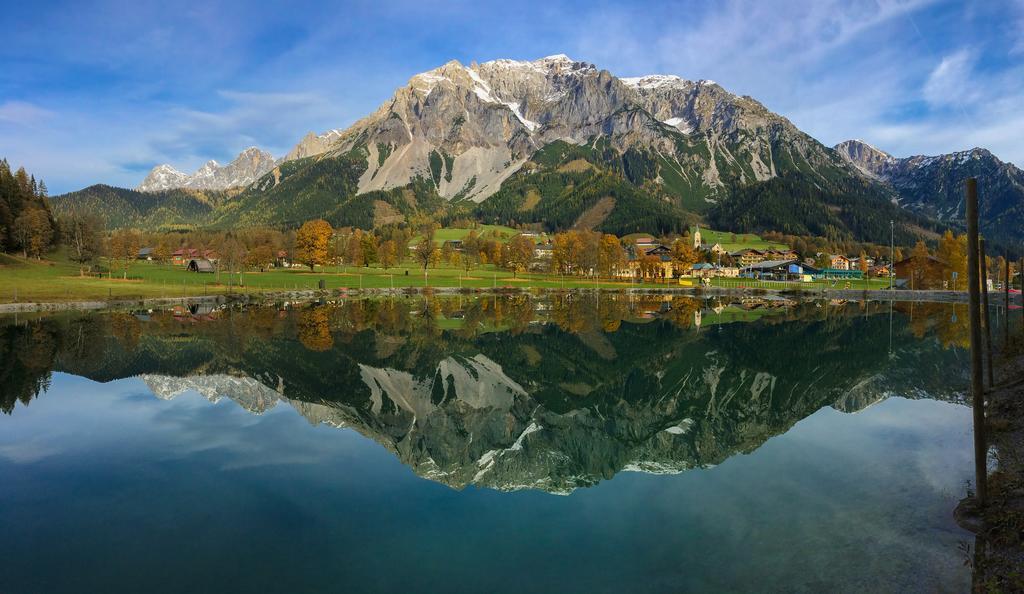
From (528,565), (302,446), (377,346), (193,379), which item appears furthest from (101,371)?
(528,565)

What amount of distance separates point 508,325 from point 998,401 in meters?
40.5

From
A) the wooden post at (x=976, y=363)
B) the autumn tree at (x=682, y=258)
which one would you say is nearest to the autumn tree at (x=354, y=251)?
the autumn tree at (x=682, y=258)

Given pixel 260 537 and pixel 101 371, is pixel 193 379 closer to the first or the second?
pixel 101 371

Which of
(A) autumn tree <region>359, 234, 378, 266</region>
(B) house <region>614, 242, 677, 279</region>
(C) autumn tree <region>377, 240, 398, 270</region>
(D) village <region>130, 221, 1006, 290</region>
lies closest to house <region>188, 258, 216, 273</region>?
(D) village <region>130, 221, 1006, 290</region>

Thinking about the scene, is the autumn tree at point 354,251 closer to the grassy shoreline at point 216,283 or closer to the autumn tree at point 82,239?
the grassy shoreline at point 216,283

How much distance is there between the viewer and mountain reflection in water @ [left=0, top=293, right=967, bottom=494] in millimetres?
19812

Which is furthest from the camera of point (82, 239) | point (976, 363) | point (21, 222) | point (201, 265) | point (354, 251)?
point (201, 265)

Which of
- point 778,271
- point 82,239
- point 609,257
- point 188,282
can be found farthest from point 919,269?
point 82,239

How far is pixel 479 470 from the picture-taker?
17.5m

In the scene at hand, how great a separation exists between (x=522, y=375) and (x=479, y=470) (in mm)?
15742

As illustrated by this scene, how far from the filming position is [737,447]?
19.5 metres

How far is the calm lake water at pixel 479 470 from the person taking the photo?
1095cm

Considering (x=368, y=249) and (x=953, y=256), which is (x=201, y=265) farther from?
(x=953, y=256)

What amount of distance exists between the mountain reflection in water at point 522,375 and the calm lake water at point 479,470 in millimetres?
210
